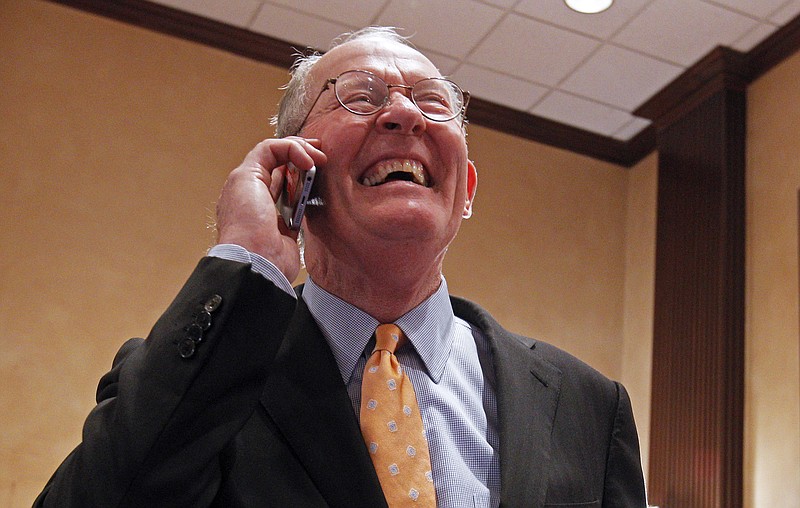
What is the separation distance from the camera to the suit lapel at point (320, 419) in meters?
1.19

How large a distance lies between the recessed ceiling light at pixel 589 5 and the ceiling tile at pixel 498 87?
718 mm

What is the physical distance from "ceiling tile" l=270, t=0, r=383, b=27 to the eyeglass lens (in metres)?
2.98

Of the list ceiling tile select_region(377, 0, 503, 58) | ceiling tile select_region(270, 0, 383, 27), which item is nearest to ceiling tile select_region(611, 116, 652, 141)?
ceiling tile select_region(377, 0, 503, 58)

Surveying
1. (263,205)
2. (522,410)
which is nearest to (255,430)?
(263,205)

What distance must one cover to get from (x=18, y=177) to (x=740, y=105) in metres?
3.62

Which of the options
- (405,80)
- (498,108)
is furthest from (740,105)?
(405,80)

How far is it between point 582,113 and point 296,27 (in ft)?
5.74

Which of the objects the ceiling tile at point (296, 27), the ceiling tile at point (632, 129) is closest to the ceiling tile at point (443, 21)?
the ceiling tile at point (296, 27)

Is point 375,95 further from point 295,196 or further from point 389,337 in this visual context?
point 389,337

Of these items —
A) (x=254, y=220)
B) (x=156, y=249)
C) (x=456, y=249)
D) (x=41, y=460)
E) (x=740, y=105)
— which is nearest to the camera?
(x=254, y=220)

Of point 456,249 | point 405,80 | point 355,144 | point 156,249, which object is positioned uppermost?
point 456,249

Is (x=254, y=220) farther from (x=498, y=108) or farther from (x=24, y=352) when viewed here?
(x=498, y=108)

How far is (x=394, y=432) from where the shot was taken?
130 centimetres

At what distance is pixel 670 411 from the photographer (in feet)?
15.0
